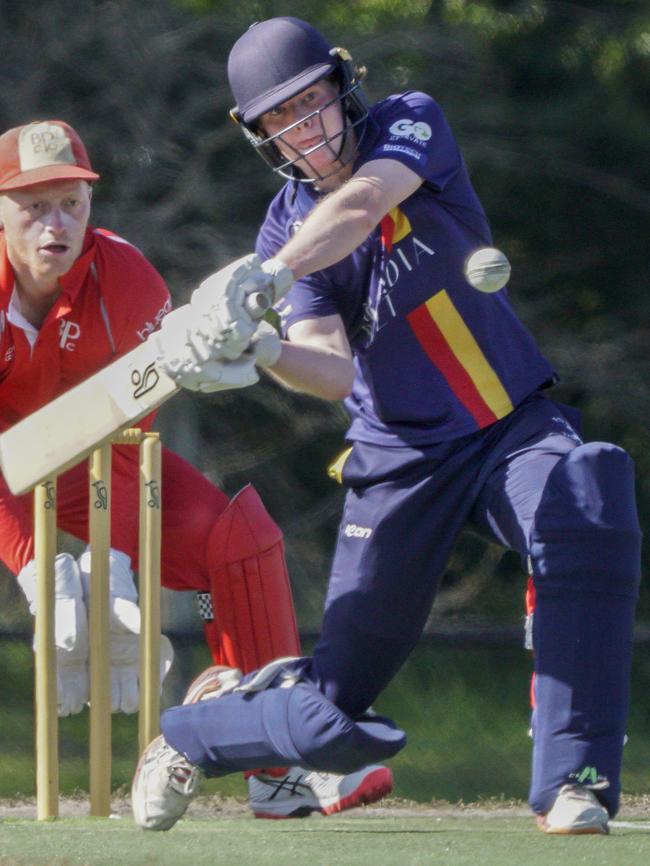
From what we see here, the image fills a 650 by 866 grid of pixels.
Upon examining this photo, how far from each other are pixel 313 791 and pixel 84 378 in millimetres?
1146

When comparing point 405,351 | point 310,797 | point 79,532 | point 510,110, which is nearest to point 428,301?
point 405,351

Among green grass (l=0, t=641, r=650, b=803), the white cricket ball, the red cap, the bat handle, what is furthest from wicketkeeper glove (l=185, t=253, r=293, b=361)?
green grass (l=0, t=641, r=650, b=803)

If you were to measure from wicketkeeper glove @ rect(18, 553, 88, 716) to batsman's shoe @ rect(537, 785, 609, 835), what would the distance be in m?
1.67

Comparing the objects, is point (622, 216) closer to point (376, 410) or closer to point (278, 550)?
point (278, 550)

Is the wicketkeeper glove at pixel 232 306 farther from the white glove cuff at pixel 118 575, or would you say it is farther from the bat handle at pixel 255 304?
the white glove cuff at pixel 118 575

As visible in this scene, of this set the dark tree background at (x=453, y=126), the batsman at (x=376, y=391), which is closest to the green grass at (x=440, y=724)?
the dark tree background at (x=453, y=126)

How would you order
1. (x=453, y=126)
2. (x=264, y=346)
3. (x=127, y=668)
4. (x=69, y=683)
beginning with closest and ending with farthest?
(x=264, y=346) < (x=69, y=683) < (x=127, y=668) < (x=453, y=126)

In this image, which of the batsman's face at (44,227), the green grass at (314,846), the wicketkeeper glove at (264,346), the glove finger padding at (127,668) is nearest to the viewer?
the green grass at (314,846)

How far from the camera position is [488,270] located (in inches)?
121

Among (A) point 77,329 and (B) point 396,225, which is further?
(A) point 77,329

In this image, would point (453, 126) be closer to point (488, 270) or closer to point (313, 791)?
point (313, 791)

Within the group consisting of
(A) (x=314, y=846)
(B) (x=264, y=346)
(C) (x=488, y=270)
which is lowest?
(A) (x=314, y=846)

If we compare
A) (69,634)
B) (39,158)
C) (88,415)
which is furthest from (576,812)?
(39,158)

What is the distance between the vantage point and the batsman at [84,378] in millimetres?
4211
